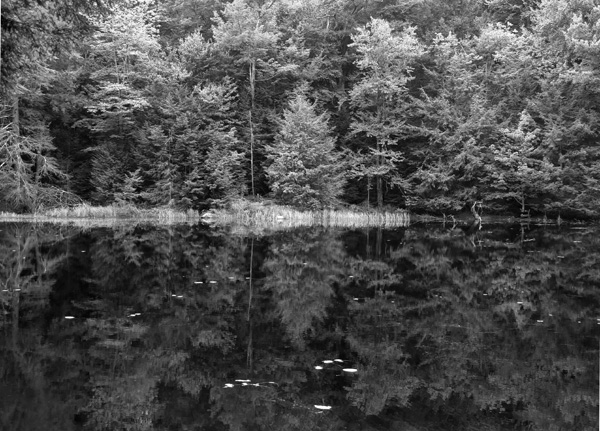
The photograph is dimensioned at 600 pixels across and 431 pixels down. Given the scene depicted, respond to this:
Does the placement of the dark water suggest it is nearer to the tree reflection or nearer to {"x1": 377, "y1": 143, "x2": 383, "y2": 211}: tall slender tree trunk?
the tree reflection

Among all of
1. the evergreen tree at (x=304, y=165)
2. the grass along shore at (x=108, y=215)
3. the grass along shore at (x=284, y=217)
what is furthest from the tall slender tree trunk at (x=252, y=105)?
the grass along shore at (x=108, y=215)

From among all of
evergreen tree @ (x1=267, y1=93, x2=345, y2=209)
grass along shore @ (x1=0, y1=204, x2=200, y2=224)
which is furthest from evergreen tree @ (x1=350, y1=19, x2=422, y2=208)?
grass along shore @ (x1=0, y1=204, x2=200, y2=224)

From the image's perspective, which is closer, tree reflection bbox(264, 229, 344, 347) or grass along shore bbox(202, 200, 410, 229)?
tree reflection bbox(264, 229, 344, 347)

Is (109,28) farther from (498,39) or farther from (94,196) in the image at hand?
(498,39)

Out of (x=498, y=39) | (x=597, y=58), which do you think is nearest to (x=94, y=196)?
(x=498, y=39)

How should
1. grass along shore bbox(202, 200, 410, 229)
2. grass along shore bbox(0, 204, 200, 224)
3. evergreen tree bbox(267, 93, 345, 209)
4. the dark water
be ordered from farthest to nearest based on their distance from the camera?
evergreen tree bbox(267, 93, 345, 209), grass along shore bbox(202, 200, 410, 229), grass along shore bbox(0, 204, 200, 224), the dark water

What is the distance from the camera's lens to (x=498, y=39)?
29.4 m

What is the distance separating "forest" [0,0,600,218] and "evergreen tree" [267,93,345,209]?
2.9 inches

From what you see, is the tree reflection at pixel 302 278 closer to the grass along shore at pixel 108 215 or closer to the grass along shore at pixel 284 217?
the grass along shore at pixel 284 217

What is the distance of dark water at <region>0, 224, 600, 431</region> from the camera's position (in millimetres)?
4621

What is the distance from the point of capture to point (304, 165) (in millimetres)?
27703

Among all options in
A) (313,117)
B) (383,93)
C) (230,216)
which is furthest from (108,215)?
(383,93)

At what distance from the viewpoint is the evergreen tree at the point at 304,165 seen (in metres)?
27.1

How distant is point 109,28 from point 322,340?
83.3 ft
